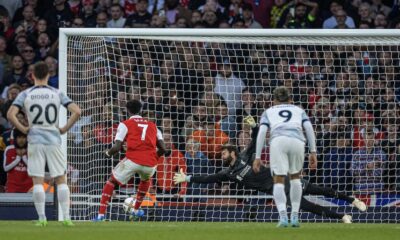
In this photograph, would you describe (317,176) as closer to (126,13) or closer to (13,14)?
(126,13)

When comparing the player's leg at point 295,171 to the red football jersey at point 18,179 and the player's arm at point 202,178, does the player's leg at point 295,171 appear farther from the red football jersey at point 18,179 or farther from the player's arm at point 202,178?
the red football jersey at point 18,179

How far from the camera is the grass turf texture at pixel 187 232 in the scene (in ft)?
44.9

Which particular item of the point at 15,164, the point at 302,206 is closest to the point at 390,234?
the point at 302,206

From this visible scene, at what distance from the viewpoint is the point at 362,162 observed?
21.3 meters

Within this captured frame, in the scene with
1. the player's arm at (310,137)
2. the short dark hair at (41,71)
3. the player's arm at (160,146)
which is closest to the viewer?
the short dark hair at (41,71)

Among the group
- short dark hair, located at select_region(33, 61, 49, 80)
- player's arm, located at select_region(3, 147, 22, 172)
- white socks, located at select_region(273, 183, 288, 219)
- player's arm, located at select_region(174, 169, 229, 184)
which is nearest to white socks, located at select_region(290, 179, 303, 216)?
white socks, located at select_region(273, 183, 288, 219)

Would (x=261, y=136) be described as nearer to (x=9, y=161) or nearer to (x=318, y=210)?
(x=318, y=210)

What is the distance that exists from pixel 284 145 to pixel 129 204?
5.03 m

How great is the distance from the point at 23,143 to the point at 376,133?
6.57m

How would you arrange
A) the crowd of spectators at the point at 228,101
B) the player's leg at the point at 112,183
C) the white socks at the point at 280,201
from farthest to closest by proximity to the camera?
the crowd of spectators at the point at 228,101 < the player's leg at the point at 112,183 < the white socks at the point at 280,201

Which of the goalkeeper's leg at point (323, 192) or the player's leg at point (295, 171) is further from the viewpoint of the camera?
the goalkeeper's leg at point (323, 192)

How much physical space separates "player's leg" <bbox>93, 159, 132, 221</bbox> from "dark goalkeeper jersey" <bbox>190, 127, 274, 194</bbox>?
1.42 m

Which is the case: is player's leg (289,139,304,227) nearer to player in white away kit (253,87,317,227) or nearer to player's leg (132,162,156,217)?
player in white away kit (253,87,317,227)

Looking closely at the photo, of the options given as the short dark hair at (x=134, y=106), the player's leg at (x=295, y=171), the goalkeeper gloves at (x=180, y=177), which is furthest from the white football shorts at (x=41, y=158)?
the goalkeeper gloves at (x=180, y=177)
